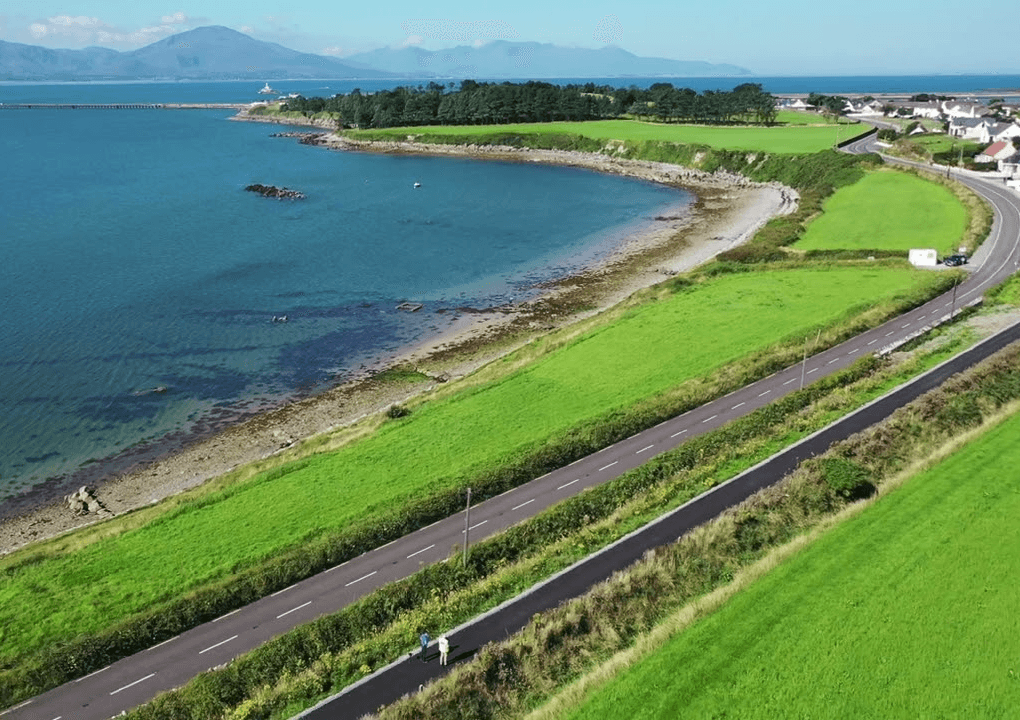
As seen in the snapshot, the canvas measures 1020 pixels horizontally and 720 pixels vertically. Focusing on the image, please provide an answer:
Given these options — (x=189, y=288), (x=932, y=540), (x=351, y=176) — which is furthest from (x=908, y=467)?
(x=351, y=176)

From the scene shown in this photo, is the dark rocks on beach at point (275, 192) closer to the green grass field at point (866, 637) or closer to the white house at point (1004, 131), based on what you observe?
the green grass field at point (866, 637)

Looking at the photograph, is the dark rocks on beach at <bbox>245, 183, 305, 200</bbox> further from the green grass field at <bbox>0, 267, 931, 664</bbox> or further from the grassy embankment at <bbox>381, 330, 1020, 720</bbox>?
the grassy embankment at <bbox>381, 330, 1020, 720</bbox>

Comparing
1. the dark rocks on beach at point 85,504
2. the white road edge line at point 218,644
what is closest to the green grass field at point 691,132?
the dark rocks on beach at point 85,504

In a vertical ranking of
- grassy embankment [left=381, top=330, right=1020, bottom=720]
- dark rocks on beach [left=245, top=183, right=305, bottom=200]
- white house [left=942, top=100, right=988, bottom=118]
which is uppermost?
white house [left=942, top=100, right=988, bottom=118]

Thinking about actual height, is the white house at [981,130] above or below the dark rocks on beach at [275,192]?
above

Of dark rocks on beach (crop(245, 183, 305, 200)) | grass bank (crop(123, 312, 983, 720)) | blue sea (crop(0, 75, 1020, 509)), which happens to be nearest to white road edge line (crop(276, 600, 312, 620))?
grass bank (crop(123, 312, 983, 720))
